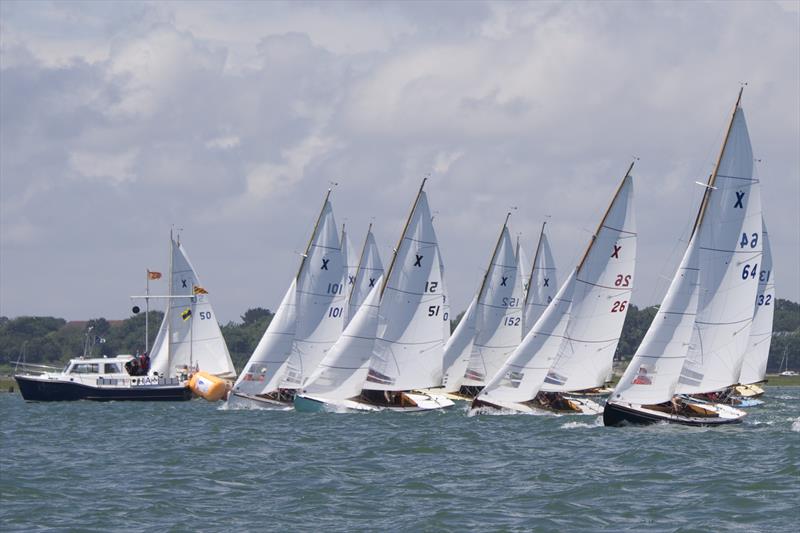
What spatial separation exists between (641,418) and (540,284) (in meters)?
30.5

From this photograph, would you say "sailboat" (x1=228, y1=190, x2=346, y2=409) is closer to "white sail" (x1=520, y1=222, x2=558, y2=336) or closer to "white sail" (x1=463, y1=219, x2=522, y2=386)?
"white sail" (x1=463, y1=219, x2=522, y2=386)

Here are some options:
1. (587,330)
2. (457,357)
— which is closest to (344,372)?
(587,330)

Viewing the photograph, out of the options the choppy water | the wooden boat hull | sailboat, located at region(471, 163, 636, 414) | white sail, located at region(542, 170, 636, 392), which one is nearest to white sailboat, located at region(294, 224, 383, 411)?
sailboat, located at region(471, 163, 636, 414)

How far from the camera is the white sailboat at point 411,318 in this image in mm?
60375

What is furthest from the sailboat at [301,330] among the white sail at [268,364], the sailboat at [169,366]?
the sailboat at [169,366]

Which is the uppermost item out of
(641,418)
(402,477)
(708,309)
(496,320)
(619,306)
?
(496,320)

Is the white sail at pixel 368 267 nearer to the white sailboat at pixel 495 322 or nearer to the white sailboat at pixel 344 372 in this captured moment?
the white sailboat at pixel 495 322

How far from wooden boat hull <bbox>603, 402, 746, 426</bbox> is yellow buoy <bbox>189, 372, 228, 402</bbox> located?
3227 cm

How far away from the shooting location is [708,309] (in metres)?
49.1

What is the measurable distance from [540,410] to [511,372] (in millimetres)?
2429

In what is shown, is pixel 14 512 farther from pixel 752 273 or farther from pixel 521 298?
pixel 521 298

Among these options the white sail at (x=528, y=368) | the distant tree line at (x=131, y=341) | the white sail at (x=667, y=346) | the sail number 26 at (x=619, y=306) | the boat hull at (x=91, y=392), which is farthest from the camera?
the distant tree line at (x=131, y=341)

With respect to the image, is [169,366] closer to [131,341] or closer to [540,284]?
[540,284]

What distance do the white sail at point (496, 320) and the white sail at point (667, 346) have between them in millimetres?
23221
